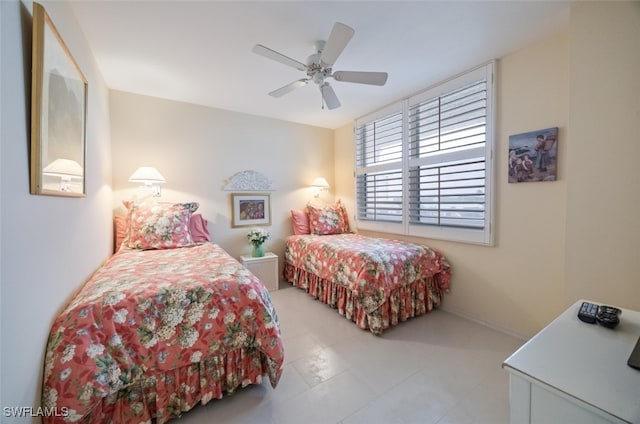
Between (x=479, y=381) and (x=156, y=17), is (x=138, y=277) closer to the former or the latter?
(x=156, y=17)

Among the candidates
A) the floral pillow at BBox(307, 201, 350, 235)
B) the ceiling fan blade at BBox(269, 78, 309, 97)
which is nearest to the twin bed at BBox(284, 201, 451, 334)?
the floral pillow at BBox(307, 201, 350, 235)

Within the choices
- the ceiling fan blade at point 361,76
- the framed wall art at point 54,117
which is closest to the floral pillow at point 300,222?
the ceiling fan blade at point 361,76

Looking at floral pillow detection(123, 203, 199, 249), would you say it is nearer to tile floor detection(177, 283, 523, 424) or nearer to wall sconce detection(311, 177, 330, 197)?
tile floor detection(177, 283, 523, 424)

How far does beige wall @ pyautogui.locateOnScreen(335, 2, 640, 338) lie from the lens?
134 centimetres

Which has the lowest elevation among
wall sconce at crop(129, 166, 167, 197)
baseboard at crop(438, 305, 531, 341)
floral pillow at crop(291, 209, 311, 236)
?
baseboard at crop(438, 305, 531, 341)

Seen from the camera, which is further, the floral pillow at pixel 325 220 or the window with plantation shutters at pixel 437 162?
the floral pillow at pixel 325 220

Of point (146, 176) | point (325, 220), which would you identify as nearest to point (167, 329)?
point (146, 176)

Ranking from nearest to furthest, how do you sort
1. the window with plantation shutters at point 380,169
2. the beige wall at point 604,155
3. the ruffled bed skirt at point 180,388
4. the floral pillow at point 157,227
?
the ruffled bed skirt at point 180,388 < the beige wall at point 604,155 < the floral pillow at point 157,227 < the window with plantation shutters at point 380,169

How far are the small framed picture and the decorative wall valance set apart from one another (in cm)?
10

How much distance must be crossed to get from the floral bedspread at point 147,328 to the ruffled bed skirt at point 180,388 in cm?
8

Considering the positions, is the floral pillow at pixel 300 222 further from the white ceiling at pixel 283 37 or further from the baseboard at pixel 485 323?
the baseboard at pixel 485 323

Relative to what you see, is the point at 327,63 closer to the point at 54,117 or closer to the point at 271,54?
the point at 271,54

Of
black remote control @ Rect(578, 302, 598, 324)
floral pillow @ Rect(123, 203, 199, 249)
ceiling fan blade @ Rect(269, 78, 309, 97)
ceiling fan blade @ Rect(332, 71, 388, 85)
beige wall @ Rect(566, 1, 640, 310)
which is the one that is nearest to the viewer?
black remote control @ Rect(578, 302, 598, 324)

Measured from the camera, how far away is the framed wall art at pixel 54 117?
0.97 metres
